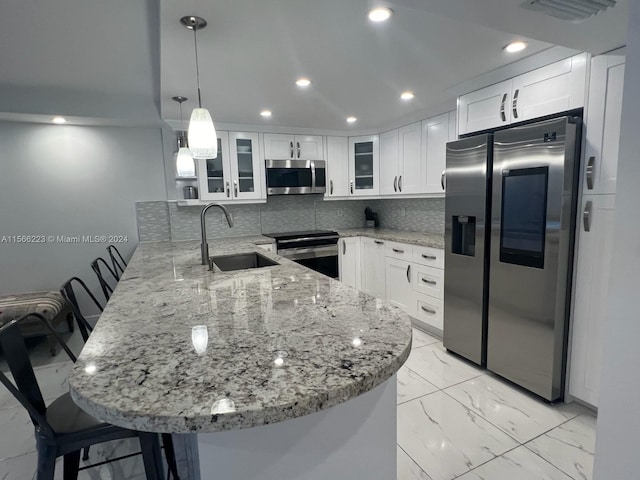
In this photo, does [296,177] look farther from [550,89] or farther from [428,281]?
[550,89]

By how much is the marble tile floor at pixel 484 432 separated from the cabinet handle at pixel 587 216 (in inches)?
45.6

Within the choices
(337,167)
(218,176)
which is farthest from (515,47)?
(218,176)

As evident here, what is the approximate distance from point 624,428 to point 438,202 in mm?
2761

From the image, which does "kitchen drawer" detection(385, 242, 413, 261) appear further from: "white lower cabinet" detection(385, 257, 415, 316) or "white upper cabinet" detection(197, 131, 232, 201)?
"white upper cabinet" detection(197, 131, 232, 201)

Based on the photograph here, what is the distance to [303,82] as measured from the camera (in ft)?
8.04

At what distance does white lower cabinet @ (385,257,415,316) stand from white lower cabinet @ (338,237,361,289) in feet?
1.60

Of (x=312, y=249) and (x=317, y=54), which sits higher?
(x=317, y=54)

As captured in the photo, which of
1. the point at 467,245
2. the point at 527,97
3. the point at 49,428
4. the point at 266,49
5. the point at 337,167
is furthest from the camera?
the point at 337,167

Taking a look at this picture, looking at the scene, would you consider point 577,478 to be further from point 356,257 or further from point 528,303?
point 356,257

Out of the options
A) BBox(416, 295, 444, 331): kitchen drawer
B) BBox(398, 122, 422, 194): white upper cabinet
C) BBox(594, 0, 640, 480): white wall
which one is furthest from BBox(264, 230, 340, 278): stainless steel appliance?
BBox(594, 0, 640, 480): white wall

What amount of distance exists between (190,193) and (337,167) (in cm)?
183

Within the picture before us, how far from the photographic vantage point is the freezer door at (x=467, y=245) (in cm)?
240

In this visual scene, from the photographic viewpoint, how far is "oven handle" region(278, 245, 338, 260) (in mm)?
3807

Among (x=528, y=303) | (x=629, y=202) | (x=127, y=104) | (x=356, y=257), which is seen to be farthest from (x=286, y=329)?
(x=127, y=104)
